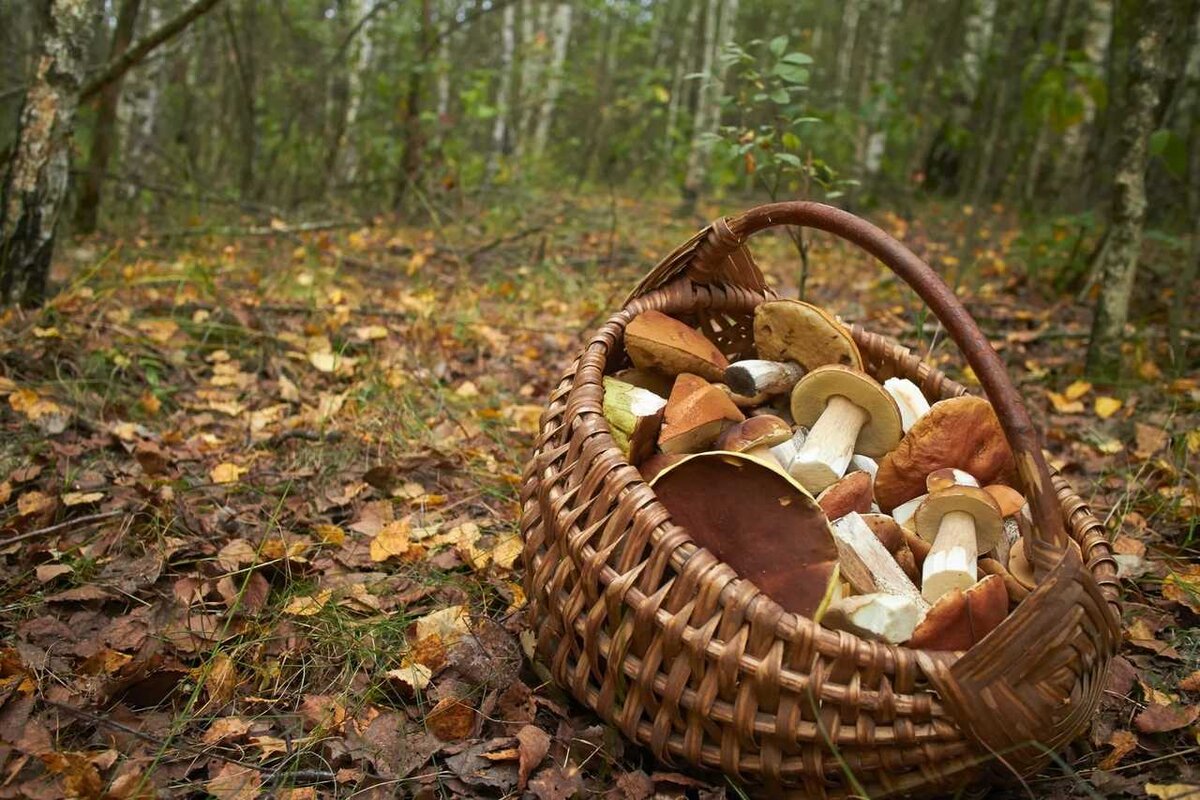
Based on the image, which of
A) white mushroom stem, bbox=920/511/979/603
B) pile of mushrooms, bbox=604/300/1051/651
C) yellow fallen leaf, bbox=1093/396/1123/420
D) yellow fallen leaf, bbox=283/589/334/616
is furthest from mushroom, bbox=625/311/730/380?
yellow fallen leaf, bbox=1093/396/1123/420

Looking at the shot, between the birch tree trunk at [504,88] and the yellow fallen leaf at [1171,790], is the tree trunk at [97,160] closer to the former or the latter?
the birch tree trunk at [504,88]

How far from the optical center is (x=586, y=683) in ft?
4.57

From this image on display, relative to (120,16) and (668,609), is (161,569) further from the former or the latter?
(120,16)

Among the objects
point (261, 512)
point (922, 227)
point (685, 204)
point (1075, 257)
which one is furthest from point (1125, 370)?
point (685, 204)

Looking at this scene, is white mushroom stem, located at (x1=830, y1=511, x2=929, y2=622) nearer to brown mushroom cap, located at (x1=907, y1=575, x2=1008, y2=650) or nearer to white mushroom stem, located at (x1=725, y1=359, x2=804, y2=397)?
brown mushroom cap, located at (x1=907, y1=575, x2=1008, y2=650)

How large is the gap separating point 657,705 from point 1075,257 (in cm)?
442

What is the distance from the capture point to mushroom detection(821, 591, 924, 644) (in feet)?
4.29

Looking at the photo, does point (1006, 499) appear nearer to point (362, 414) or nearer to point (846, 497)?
point (846, 497)

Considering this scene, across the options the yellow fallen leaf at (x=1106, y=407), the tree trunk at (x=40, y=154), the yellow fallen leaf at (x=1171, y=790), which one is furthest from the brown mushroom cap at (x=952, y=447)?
the tree trunk at (x=40, y=154)

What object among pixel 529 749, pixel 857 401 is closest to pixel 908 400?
pixel 857 401

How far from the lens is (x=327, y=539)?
2.03 m

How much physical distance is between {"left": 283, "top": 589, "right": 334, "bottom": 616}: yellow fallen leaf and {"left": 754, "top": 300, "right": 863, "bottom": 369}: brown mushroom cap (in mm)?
1145

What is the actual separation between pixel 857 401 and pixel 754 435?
0.27 metres

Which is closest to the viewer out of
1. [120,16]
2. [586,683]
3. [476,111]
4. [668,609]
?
[668,609]
